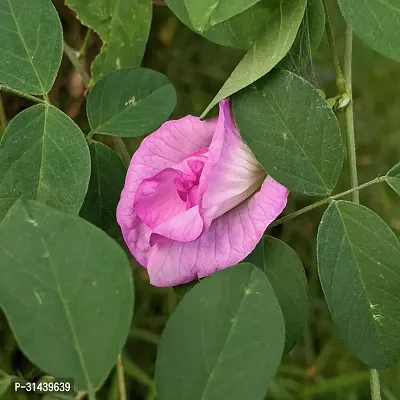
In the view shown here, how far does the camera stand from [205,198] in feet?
1.65

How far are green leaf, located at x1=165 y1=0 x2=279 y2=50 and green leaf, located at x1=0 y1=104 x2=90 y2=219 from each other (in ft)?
0.46

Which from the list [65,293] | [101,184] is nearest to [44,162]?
[101,184]

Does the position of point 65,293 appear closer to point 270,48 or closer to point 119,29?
point 270,48

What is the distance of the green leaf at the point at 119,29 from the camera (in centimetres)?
Answer: 71

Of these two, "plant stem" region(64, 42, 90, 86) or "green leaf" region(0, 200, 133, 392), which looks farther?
"plant stem" region(64, 42, 90, 86)

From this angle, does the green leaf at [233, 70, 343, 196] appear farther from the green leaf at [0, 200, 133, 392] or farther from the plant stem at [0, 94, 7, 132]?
the plant stem at [0, 94, 7, 132]

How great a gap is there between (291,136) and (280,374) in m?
0.56

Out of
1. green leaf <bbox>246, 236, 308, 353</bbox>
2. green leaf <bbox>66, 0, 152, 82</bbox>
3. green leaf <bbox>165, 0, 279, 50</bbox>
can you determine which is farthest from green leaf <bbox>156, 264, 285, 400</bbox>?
green leaf <bbox>66, 0, 152, 82</bbox>

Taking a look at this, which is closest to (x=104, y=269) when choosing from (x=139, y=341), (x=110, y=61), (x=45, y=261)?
(x=45, y=261)

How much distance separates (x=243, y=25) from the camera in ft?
1.90

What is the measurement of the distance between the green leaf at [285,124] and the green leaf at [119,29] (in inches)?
9.1

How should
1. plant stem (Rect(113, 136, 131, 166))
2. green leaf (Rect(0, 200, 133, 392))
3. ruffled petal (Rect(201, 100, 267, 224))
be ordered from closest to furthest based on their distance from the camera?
green leaf (Rect(0, 200, 133, 392)) → ruffled petal (Rect(201, 100, 267, 224)) → plant stem (Rect(113, 136, 131, 166))

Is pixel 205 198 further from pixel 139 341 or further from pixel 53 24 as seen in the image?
pixel 139 341

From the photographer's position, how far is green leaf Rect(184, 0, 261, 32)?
49 centimetres
